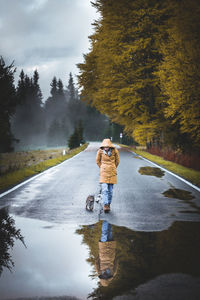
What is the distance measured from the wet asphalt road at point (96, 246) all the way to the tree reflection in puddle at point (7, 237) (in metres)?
0.07

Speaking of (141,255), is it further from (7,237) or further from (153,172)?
(153,172)

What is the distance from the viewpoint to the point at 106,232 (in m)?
5.38

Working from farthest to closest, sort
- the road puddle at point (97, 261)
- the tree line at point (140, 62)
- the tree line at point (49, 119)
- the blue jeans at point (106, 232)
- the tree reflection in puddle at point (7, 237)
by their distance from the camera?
1. the tree line at point (49, 119)
2. the tree line at point (140, 62)
3. the blue jeans at point (106, 232)
4. the tree reflection in puddle at point (7, 237)
5. the road puddle at point (97, 261)

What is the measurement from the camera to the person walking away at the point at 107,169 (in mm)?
7086

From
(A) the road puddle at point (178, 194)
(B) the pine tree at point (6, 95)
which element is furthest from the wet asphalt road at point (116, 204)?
(B) the pine tree at point (6, 95)

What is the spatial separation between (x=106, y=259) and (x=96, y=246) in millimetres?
554

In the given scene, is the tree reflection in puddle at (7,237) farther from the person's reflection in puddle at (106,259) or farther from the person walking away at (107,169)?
the person walking away at (107,169)

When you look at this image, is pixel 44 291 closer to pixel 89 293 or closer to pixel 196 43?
pixel 89 293

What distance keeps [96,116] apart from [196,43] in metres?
131

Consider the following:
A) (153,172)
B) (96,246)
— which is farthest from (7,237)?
(153,172)

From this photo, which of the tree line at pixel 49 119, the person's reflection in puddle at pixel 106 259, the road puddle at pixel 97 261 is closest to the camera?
the road puddle at pixel 97 261

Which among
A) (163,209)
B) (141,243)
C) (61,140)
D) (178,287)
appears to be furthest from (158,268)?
(61,140)

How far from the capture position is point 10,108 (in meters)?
22.6

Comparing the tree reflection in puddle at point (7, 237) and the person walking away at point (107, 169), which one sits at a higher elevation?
the person walking away at point (107, 169)
